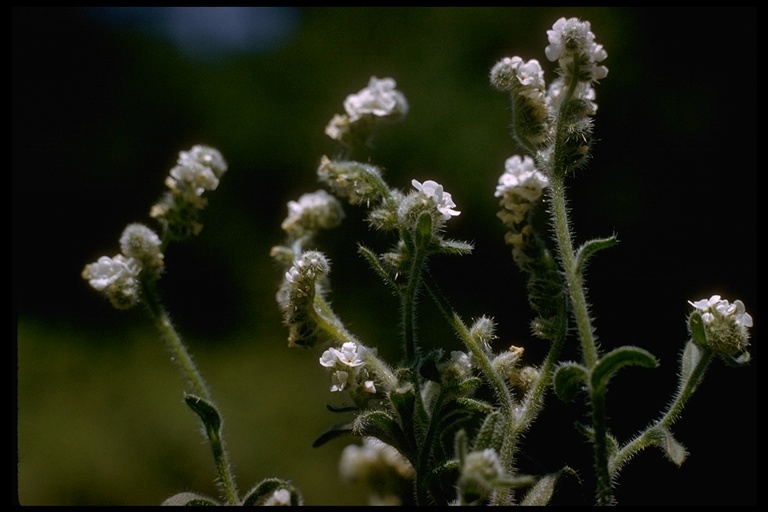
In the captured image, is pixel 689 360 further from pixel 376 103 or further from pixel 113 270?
pixel 113 270

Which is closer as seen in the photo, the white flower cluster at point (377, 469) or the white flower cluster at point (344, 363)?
the white flower cluster at point (344, 363)

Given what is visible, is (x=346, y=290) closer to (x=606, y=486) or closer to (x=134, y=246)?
(x=134, y=246)

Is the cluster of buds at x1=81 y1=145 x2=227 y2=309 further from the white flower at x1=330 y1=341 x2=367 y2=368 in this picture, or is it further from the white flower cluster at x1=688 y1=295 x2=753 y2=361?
the white flower cluster at x1=688 y1=295 x2=753 y2=361

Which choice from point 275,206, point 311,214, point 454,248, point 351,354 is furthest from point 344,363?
point 275,206

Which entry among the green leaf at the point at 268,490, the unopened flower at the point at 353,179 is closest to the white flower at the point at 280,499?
the green leaf at the point at 268,490

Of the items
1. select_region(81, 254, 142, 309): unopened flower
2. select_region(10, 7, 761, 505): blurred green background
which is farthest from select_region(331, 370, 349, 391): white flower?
select_region(10, 7, 761, 505): blurred green background

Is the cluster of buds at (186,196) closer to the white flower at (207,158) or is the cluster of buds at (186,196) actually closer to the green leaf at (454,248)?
the white flower at (207,158)
